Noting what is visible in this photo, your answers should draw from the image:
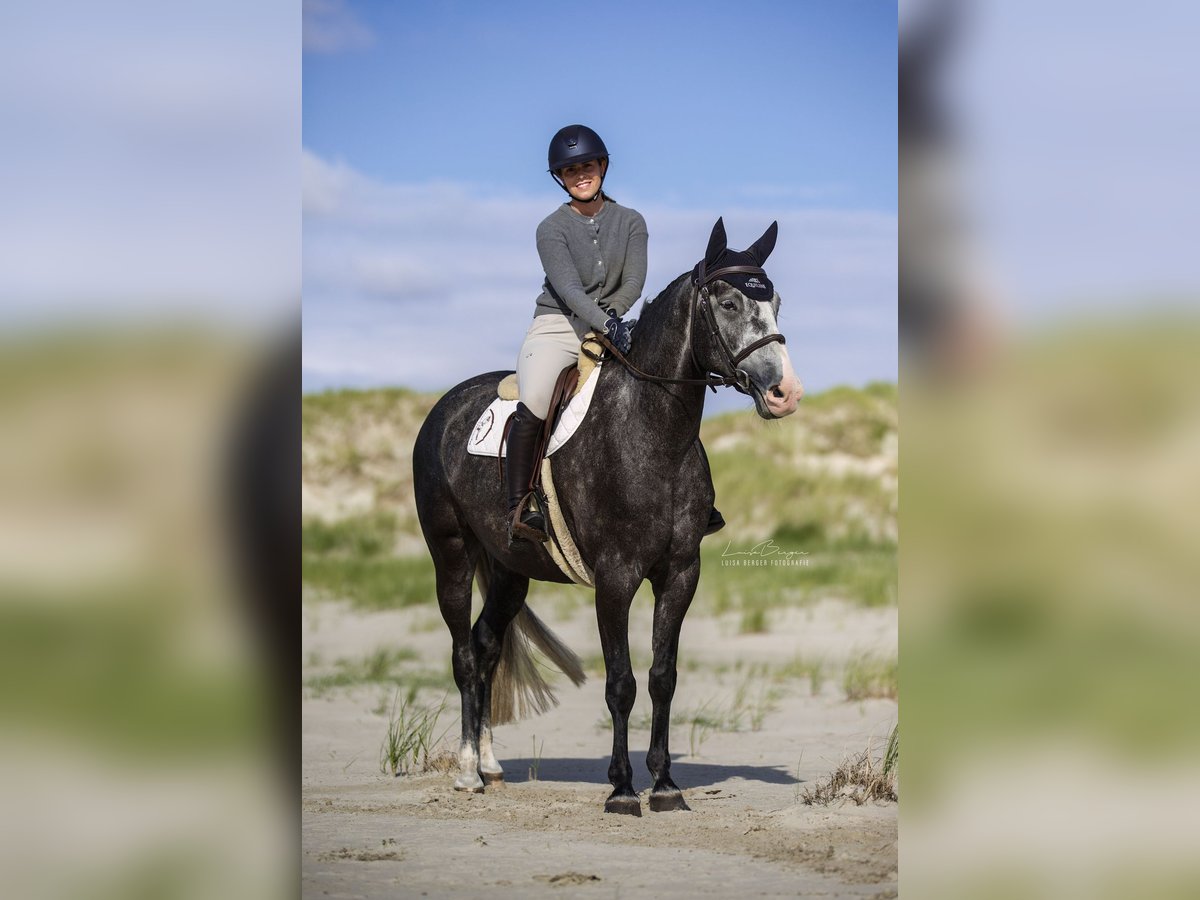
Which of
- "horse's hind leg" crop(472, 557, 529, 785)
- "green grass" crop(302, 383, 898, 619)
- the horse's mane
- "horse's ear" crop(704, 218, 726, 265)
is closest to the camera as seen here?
"horse's ear" crop(704, 218, 726, 265)

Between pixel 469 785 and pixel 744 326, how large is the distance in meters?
2.94

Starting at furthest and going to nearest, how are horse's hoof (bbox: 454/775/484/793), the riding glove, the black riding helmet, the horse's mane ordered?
horse's hoof (bbox: 454/775/484/793), the black riding helmet, the riding glove, the horse's mane

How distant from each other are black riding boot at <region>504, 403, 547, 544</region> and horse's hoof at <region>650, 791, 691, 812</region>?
1342mm

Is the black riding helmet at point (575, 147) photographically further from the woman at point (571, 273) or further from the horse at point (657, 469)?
the horse at point (657, 469)

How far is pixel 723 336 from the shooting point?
533 centimetres

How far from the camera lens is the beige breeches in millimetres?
6082

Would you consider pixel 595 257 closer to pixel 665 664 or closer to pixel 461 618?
pixel 665 664

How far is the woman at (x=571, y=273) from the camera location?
19.6 feet
